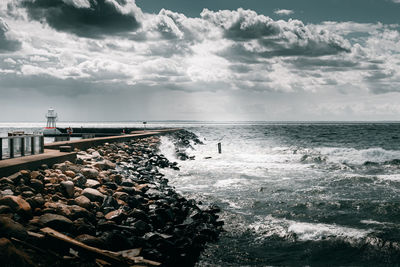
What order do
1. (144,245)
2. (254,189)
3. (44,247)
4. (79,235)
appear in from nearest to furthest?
(44,247) → (79,235) → (144,245) → (254,189)

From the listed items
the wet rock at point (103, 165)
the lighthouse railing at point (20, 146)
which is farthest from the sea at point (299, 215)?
the lighthouse railing at point (20, 146)

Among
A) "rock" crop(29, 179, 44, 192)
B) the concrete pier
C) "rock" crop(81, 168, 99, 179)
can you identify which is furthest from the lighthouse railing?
"rock" crop(29, 179, 44, 192)

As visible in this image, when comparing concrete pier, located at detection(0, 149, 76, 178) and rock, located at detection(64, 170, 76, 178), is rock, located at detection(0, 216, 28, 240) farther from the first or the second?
rock, located at detection(64, 170, 76, 178)

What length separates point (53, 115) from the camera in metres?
45.2

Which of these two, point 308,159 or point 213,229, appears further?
point 308,159

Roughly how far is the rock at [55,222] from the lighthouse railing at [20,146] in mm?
5013

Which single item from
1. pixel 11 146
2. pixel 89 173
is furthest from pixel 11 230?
pixel 11 146

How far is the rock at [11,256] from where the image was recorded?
12.7ft

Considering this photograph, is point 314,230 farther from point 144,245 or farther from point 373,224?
point 144,245

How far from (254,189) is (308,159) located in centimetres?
1152

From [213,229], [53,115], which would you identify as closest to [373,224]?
[213,229]

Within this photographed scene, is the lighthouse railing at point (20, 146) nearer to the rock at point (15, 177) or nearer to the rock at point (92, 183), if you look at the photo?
the rock at point (15, 177)

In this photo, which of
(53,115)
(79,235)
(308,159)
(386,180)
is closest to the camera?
(79,235)

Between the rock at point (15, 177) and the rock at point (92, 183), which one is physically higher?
the rock at point (15, 177)
